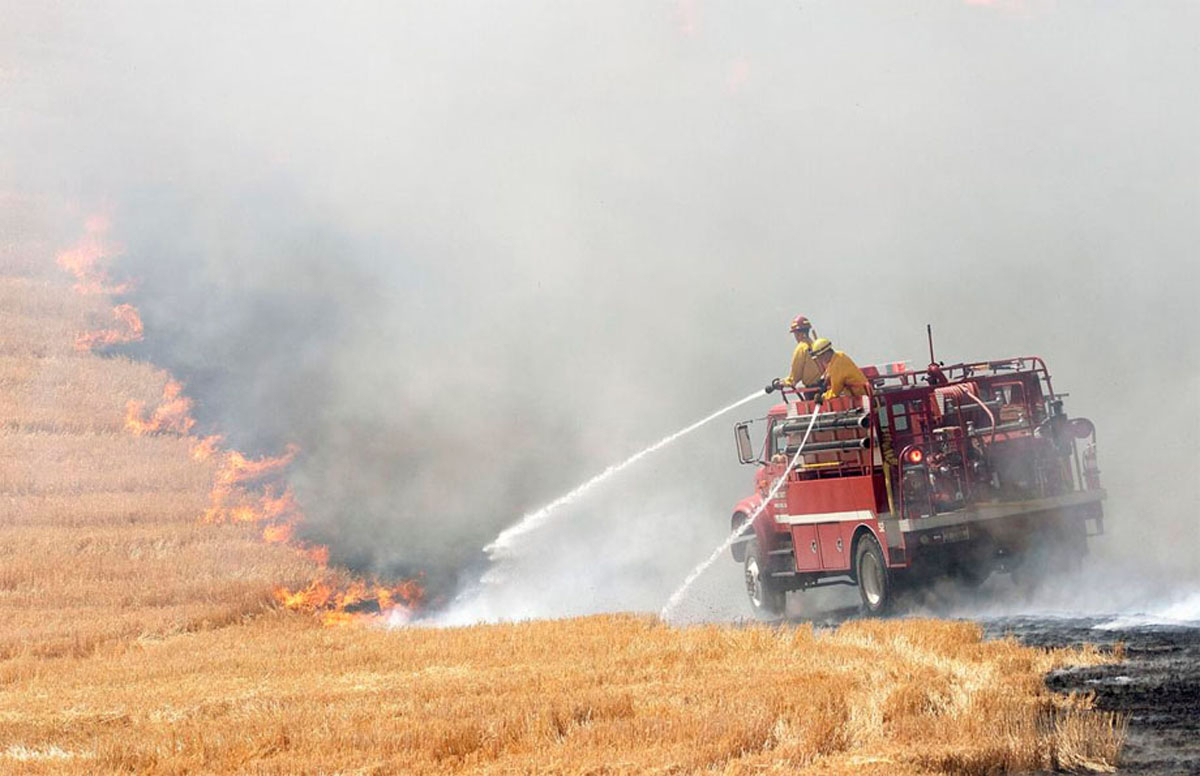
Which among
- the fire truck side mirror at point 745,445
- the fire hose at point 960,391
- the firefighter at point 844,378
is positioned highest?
the firefighter at point 844,378

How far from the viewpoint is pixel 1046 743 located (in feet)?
29.8

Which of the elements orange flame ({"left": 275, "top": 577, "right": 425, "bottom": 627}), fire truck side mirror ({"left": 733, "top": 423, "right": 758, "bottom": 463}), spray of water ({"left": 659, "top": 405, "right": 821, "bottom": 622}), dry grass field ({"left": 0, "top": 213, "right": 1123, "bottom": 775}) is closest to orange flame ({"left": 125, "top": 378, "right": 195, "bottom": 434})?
dry grass field ({"left": 0, "top": 213, "right": 1123, "bottom": 775})

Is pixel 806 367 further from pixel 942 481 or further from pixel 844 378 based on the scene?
pixel 942 481

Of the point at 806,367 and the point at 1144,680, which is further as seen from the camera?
the point at 806,367

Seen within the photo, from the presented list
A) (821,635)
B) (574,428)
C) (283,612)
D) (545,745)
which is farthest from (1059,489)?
(574,428)

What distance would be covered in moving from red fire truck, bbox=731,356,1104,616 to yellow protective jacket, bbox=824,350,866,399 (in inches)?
6.1

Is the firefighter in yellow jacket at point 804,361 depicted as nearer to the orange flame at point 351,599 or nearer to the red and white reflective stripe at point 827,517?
the red and white reflective stripe at point 827,517

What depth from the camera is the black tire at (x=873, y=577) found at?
16859 millimetres

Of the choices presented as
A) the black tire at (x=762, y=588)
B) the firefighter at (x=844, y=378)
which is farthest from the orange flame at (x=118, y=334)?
the firefighter at (x=844, y=378)

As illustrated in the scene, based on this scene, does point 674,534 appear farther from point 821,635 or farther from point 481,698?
point 481,698

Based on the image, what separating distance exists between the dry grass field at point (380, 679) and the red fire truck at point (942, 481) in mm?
1673

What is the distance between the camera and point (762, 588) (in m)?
19.8

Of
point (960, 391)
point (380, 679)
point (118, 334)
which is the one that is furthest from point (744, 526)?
point (118, 334)

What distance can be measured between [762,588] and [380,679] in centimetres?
768
